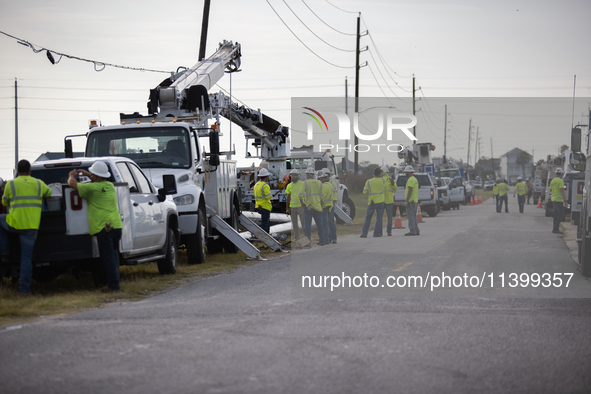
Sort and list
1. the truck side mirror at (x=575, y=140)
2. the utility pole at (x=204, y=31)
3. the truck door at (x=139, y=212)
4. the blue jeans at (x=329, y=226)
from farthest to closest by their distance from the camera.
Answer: the utility pole at (x=204, y=31), the blue jeans at (x=329, y=226), the truck side mirror at (x=575, y=140), the truck door at (x=139, y=212)

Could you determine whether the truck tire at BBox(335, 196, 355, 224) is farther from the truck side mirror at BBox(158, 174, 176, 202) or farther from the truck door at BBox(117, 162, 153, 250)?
the truck door at BBox(117, 162, 153, 250)

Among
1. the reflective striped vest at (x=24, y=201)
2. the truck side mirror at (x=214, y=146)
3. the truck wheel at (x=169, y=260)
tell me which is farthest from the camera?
the truck side mirror at (x=214, y=146)

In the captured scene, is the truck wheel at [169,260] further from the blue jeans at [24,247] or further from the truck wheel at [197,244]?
the blue jeans at [24,247]

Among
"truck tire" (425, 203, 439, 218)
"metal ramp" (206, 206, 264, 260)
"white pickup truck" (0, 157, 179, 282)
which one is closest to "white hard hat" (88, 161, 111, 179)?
"white pickup truck" (0, 157, 179, 282)

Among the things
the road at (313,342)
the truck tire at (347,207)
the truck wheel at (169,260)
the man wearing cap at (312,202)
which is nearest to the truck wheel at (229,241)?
Result: the man wearing cap at (312,202)

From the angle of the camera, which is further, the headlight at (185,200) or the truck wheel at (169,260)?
the headlight at (185,200)

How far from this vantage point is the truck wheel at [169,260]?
40.0 feet

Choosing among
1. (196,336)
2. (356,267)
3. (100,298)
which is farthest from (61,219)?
(356,267)

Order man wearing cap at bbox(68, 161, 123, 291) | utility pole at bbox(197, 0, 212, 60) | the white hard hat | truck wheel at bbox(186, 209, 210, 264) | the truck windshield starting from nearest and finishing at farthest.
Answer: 1. man wearing cap at bbox(68, 161, 123, 291)
2. the white hard hat
3. truck wheel at bbox(186, 209, 210, 264)
4. the truck windshield
5. utility pole at bbox(197, 0, 212, 60)

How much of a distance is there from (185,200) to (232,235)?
1.73 m

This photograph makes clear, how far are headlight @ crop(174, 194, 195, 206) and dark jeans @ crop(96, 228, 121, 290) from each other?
11.6 ft

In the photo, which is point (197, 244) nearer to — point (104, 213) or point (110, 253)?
point (110, 253)

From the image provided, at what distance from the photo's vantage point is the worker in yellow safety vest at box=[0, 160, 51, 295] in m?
9.48

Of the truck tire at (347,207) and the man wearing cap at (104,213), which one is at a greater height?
the man wearing cap at (104,213)
